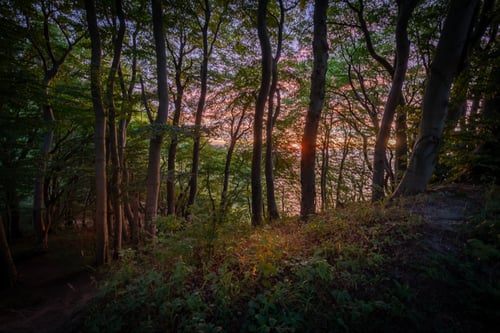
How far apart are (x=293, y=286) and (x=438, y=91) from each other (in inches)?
183

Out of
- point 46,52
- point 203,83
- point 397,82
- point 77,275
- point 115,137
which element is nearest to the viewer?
point 397,82

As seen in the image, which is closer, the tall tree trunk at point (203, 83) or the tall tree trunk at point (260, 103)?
the tall tree trunk at point (260, 103)

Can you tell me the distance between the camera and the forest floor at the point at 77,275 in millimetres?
2576

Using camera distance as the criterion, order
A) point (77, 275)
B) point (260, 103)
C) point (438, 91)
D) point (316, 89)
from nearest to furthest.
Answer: point (438, 91)
point (316, 89)
point (260, 103)
point (77, 275)

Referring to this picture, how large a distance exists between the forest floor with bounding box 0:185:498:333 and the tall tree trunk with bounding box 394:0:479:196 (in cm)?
51

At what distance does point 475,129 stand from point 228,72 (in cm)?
1057

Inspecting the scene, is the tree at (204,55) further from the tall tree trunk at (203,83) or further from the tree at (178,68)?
the tree at (178,68)

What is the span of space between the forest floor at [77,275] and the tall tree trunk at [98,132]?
5.21ft

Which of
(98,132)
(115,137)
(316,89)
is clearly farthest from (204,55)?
(316,89)

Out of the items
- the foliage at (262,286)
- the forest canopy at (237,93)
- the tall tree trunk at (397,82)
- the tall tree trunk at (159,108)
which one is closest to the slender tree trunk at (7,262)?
the forest canopy at (237,93)

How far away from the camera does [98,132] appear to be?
24.2 feet

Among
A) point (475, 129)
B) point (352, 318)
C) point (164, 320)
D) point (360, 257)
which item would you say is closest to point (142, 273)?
point (164, 320)

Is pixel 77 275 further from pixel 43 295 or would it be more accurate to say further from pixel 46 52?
pixel 46 52

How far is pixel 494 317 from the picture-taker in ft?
6.11
